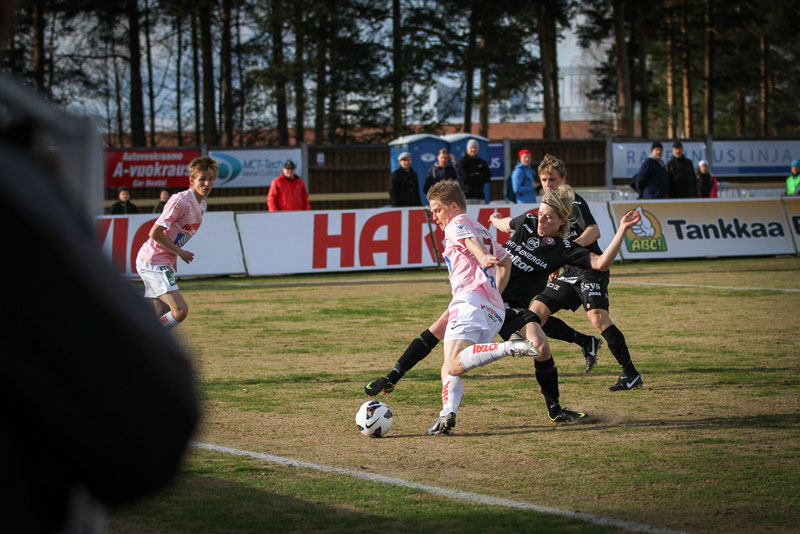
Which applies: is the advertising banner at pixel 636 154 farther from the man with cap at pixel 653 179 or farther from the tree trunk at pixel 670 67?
the tree trunk at pixel 670 67

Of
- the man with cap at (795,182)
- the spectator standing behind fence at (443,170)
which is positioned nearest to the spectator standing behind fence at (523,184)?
the spectator standing behind fence at (443,170)

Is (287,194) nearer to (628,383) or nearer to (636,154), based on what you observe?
(628,383)

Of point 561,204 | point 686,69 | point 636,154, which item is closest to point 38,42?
point 636,154

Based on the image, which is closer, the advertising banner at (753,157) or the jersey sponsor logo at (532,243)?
the jersey sponsor logo at (532,243)

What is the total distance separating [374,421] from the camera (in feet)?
20.9

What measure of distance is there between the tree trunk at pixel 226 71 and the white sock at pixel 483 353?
34.2m

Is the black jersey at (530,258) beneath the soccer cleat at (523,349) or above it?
above

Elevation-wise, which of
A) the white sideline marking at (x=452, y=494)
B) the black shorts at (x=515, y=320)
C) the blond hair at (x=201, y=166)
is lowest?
the white sideline marking at (x=452, y=494)

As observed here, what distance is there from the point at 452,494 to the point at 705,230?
56.5 ft

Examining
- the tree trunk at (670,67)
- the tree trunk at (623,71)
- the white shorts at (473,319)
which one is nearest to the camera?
the white shorts at (473,319)

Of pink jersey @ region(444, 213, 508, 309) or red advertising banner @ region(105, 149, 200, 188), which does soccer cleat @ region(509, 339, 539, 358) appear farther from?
red advertising banner @ region(105, 149, 200, 188)

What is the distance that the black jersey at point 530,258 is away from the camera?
7.49 meters

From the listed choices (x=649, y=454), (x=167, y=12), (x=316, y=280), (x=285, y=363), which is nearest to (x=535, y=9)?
(x=167, y=12)

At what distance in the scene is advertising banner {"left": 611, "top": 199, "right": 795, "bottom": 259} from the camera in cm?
2042
